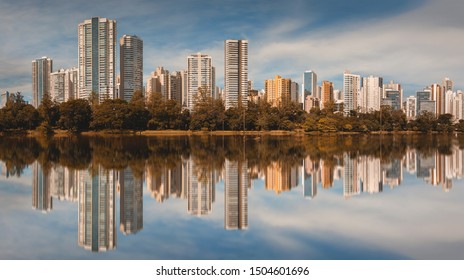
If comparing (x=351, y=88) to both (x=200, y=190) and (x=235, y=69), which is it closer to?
(x=235, y=69)

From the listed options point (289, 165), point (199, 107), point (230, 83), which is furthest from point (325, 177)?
point (230, 83)

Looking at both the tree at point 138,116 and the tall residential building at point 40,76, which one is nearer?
the tree at point 138,116

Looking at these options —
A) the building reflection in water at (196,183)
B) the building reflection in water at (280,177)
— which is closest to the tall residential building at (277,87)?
the building reflection in water at (196,183)

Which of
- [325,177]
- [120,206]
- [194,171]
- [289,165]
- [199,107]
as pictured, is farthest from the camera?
[199,107]

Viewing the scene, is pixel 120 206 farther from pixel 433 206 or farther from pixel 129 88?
pixel 129 88

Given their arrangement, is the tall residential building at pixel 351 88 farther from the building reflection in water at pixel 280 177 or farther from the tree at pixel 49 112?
the building reflection in water at pixel 280 177
